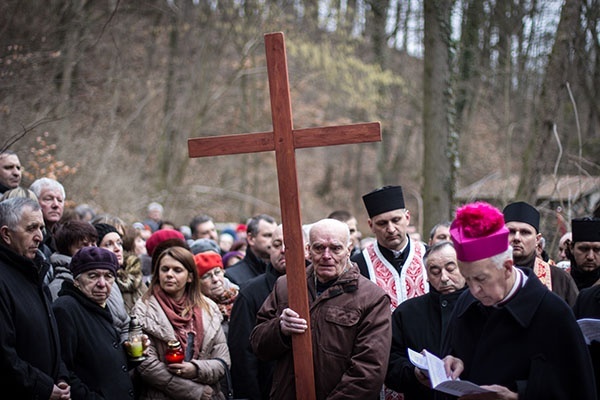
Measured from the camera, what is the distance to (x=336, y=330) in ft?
15.3

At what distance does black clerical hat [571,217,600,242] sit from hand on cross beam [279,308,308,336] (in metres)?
2.99

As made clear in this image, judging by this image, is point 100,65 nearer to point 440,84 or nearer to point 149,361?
point 440,84

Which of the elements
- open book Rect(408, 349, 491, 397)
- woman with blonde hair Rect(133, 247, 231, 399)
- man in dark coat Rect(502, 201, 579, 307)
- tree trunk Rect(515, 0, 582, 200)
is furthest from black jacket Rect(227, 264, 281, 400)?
tree trunk Rect(515, 0, 582, 200)

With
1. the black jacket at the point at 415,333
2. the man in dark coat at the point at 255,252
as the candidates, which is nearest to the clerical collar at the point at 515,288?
the black jacket at the point at 415,333

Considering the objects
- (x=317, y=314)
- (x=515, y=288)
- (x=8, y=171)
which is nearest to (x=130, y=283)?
(x=8, y=171)

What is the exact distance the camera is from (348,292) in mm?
4734

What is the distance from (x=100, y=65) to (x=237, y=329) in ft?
46.3

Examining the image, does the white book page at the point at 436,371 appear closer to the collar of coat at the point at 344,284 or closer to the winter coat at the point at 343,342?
the winter coat at the point at 343,342

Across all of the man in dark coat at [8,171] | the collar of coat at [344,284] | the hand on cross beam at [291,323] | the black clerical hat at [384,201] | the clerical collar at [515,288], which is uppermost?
the man in dark coat at [8,171]

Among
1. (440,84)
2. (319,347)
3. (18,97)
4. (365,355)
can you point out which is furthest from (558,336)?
(18,97)

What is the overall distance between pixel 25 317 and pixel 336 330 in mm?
1957

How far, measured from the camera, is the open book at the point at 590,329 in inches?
170

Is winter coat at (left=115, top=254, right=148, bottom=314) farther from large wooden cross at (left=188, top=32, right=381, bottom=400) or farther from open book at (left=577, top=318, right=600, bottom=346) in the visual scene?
open book at (left=577, top=318, right=600, bottom=346)

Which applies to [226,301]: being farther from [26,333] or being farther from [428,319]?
[26,333]
